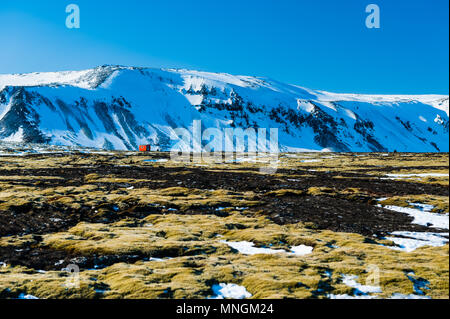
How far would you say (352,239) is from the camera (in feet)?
69.2

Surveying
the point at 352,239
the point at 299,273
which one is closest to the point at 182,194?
the point at 352,239

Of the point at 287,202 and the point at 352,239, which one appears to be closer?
the point at 352,239

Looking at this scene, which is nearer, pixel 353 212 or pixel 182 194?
pixel 353 212
